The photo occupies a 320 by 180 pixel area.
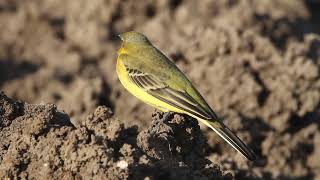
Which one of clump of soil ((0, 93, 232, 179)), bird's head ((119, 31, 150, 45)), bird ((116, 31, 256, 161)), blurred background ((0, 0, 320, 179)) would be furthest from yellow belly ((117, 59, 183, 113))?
blurred background ((0, 0, 320, 179))

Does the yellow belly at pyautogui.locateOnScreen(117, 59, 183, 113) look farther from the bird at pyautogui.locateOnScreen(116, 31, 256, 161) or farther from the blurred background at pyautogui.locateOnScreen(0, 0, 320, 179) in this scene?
the blurred background at pyautogui.locateOnScreen(0, 0, 320, 179)

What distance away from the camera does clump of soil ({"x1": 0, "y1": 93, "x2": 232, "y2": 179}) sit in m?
5.98

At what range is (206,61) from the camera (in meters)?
11.2

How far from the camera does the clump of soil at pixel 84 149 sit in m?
5.98

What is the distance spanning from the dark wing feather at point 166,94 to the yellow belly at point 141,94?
0.05 metres

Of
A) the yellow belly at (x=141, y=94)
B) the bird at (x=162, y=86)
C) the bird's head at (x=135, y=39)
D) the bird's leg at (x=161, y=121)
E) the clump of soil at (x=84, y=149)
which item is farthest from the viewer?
the bird's head at (x=135, y=39)

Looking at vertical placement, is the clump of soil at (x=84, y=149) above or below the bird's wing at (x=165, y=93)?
below

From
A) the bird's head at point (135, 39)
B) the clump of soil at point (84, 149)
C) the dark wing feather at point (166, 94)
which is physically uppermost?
the bird's head at point (135, 39)

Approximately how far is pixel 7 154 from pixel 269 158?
5107mm

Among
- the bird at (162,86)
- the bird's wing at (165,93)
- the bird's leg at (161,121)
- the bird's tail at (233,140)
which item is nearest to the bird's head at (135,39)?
the bird at (162,86)

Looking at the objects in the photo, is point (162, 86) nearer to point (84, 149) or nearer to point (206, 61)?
point (84, 149)

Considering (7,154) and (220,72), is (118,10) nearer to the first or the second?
(220,72)

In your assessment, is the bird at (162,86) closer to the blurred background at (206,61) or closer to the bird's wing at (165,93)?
the bird's wing at (165,93)

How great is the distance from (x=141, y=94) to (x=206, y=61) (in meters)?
2.96
